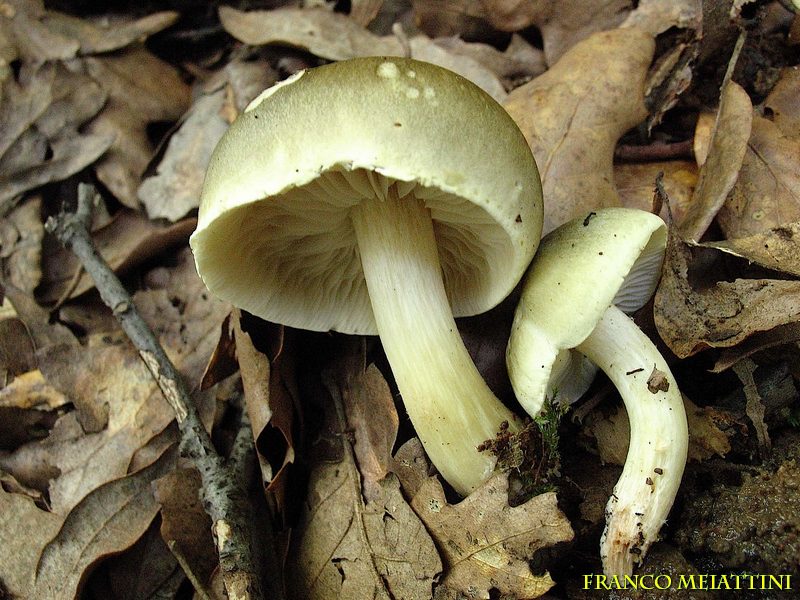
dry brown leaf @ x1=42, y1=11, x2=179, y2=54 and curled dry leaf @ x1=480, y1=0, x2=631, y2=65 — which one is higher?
curled dry leaf @ x1=480, y1=0, x2=631, y2=65

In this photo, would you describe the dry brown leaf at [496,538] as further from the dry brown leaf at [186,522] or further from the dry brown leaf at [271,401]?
the dry brown leaf at [186,522]

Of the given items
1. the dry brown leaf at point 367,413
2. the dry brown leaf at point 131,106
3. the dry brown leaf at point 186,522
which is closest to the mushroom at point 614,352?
the dry brown leaf at point 367,413

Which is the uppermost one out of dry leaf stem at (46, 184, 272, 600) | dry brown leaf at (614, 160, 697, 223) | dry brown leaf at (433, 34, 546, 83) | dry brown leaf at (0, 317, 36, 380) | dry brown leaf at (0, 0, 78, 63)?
dry brown leaf at (0, 0, 78, 63)

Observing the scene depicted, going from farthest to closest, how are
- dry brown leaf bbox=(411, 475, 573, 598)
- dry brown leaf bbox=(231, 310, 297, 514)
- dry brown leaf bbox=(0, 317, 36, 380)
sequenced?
dry brown leaf bbox=(0, 317, 36, 380) < dry brown leaf bbox=(231, 310, 297, 514) < dry brown leaf bbox=(411, 475, 573, 598)

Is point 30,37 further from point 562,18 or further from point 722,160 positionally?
point 722,160

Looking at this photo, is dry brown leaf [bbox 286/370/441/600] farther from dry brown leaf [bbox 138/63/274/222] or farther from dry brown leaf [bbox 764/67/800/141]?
dry brown leaf [bbox 764/67/800/141]

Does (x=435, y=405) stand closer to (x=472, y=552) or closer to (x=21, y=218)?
(x=472, y=552)

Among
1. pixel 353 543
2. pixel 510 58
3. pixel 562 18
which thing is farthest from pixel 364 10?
pixel 353 543

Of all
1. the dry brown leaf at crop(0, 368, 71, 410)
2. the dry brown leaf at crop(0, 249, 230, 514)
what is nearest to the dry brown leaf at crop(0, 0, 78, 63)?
the dry brown leaf at crop(0, 249, 230, 514)
